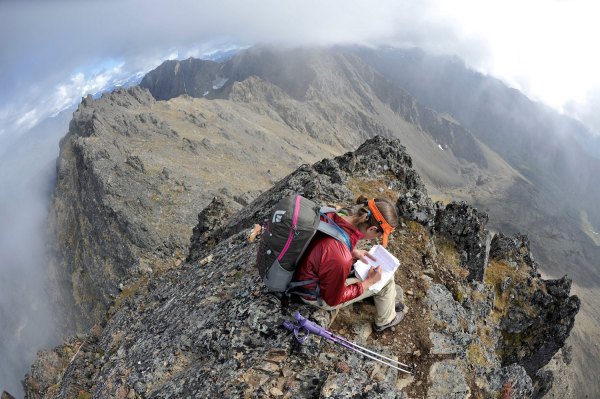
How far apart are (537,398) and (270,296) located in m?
44.0

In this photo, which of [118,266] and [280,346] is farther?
[118,266]

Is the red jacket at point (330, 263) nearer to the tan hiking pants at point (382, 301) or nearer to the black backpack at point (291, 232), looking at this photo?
the black backpack at point (291, 232)

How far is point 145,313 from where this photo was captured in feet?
59.0

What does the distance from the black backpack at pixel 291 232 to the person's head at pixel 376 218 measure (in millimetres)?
493

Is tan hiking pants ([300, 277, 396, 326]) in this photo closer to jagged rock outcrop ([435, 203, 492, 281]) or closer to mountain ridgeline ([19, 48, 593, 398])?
mountain ridgeline ([19, 48, 593, 398])

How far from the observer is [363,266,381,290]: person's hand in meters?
10.9

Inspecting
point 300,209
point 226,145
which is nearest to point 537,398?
point 300,209

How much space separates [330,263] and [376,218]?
5.01 feet

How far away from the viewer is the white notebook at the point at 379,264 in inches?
434

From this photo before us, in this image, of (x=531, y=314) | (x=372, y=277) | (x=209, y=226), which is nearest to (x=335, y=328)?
(x=372, y=277)

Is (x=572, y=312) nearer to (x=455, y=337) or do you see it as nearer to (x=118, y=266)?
(x=455, y=337)

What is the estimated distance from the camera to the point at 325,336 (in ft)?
36.8

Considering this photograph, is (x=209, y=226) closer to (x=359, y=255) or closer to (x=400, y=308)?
(x=400, y=308)

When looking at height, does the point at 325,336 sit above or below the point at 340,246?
below
